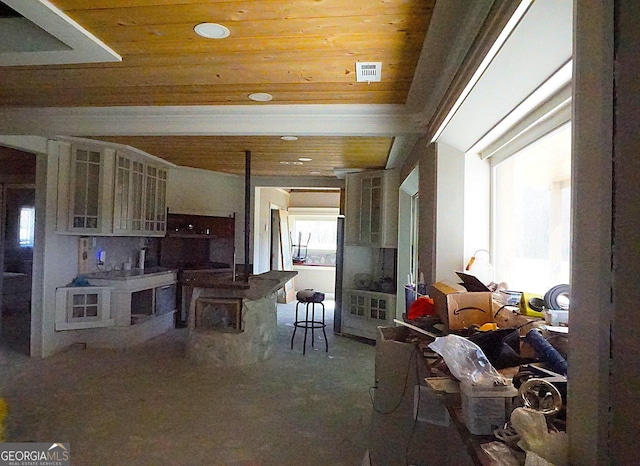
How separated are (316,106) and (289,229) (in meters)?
6.31

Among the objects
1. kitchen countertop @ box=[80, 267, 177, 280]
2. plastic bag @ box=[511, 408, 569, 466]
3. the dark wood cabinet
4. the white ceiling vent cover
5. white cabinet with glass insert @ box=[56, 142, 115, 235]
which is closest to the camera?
plastic bag @ box=[511, 408, 569, 466]

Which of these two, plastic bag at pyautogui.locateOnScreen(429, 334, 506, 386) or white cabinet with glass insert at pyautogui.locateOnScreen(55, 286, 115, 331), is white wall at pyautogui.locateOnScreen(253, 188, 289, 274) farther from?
plastic bag at pyautogui.locateOnScreen(429, 334, 506, 386)

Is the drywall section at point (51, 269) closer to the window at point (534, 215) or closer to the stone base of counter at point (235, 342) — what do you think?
the stone base of counter at point (235, 342)

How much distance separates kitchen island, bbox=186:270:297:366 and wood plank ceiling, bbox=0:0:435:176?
6.75ft

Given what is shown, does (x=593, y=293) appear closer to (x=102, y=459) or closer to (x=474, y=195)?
(x=474, y=195)

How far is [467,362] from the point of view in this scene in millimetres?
1307

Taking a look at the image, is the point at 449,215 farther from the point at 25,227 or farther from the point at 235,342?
the point at 25,227

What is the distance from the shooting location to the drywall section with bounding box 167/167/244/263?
629cm

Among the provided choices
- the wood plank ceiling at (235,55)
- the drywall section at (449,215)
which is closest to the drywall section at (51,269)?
the wood plank ceiling at (235,55)

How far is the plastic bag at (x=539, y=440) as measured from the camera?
0.88 meters

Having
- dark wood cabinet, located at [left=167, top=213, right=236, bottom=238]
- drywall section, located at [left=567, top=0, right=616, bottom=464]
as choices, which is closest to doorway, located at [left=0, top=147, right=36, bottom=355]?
dark wood cabinet, located at [left=167, top=213, right=236, bottom=238]

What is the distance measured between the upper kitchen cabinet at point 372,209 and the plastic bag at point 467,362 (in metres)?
4.08

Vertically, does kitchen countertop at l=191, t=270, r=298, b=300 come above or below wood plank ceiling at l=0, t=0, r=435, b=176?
below

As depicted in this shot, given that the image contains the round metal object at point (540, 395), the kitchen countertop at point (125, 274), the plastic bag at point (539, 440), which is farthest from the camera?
the kitchen countertop at point (125, 274)
